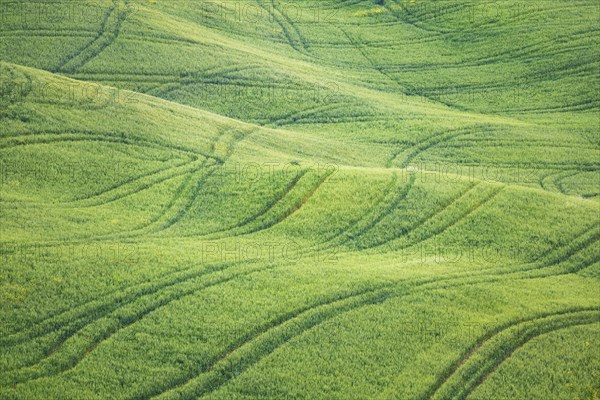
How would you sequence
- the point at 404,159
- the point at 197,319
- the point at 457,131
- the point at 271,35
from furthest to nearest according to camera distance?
the point at 271,35 < the point at 457,131 < the point at 404,159 < the point at 197,319

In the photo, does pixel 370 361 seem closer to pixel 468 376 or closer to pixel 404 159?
pixel 468 376

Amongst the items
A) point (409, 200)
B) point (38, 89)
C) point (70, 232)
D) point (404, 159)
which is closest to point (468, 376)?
point (409, 200)

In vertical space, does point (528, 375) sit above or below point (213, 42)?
below

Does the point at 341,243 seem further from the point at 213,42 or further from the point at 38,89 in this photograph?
the point at 213,42

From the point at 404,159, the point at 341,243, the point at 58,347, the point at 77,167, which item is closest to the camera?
the point at 58,347

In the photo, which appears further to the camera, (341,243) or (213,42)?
(213,42)

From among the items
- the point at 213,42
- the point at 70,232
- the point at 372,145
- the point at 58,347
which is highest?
the point at 213,42

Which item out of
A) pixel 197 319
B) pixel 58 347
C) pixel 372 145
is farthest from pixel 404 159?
pixel 58 347
